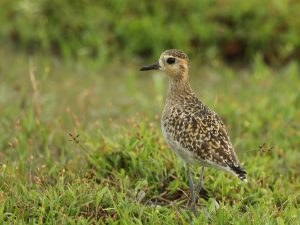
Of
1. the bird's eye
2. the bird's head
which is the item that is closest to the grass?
the bird's head

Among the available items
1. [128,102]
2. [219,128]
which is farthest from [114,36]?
[219,128]

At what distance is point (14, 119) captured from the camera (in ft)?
27.8

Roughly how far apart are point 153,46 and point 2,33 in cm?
250

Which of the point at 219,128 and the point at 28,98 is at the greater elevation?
the point at 219,128

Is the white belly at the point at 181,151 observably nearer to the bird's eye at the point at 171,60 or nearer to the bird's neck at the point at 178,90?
the bird's neck at the point at 178,90

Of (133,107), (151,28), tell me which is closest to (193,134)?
(133,107)

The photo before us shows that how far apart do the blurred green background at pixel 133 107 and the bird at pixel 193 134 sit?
0.34 meters

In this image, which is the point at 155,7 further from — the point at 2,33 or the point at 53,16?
the point at 2,33

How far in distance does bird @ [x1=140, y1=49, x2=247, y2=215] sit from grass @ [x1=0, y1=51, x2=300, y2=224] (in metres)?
0.32

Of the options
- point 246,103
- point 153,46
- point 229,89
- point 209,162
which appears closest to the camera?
point 209,162

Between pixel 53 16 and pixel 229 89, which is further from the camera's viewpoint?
pixel 53 16

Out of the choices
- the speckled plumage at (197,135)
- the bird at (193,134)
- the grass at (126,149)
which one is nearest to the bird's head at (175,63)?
the bird at (193,134)

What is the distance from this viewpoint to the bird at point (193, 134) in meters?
6.05

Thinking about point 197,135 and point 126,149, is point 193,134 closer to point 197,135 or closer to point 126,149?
point 197,135
